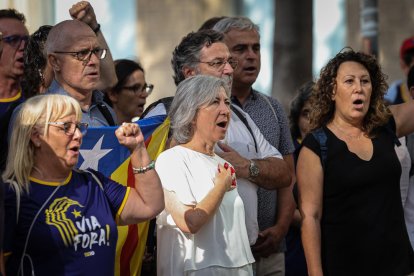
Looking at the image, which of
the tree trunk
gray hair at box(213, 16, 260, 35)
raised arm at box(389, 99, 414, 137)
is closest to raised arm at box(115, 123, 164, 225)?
raised arm at box(389, 99, 414, 137)

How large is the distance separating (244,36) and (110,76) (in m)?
1.00

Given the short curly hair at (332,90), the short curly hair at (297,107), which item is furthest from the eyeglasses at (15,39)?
the short curly hair at (297,107)

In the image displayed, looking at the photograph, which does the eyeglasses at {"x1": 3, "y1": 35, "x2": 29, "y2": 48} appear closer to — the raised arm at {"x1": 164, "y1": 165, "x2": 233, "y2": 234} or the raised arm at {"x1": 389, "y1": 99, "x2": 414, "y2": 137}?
the raised arm at {"x1": 164, "y1": 165, "x2": 233, "y2": 234}

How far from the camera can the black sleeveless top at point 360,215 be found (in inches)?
253

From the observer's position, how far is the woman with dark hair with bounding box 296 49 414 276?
6.44m

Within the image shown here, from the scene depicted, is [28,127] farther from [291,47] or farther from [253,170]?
[291,47]

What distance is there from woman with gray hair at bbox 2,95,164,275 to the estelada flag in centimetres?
70

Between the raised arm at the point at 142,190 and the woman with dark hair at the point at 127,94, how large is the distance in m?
3.00

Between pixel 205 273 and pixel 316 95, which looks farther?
pixel 316 95

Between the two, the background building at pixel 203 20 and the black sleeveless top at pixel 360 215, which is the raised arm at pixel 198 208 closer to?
the black sleeveless top at pixel 360 215

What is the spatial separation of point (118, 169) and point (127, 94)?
2203 millimetres

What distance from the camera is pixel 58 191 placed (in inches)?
210

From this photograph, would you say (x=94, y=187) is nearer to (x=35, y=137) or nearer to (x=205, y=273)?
(x=35, y=137)

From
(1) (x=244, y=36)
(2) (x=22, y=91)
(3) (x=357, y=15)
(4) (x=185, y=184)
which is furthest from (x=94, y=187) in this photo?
(3) (x=357, y=15)
